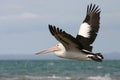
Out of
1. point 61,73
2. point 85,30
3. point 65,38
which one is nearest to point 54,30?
point 65,38

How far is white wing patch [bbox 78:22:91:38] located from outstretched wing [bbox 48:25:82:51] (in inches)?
52.0

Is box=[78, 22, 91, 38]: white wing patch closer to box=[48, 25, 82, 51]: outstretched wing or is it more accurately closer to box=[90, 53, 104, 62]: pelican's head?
box=[48, 25, 82, 51]: outstretched wing

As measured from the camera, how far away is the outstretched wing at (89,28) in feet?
46.1

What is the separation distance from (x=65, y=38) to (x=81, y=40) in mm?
1776

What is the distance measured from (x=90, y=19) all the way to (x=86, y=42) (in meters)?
1.33

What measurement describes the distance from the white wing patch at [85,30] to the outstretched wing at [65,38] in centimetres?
132

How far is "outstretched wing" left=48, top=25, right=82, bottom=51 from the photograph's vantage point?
11670mm

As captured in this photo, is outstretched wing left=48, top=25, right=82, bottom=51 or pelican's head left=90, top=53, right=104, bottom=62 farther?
pelican's head left=90, top=53, right=104, bottom=62

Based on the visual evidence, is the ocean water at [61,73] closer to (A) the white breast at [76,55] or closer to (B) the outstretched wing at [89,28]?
(B) the outstretched wing at [89,28]

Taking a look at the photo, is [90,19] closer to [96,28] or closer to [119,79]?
[96,28]

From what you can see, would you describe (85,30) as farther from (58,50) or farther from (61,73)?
(61,73)

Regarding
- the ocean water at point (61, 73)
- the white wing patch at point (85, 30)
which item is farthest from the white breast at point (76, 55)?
the ocean water at point (61, 73)

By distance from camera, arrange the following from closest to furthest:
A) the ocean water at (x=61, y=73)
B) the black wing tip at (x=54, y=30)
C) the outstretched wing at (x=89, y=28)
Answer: the black wing tip at (x=54, y=30)
the outstretched wing at (x=89, y=28)
the ocean water at (x=61, y=73)

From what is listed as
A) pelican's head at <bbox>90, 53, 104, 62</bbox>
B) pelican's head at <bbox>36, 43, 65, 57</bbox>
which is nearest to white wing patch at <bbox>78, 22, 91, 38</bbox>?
pelican's head at <bbox>36, 43, 65, 57</bbox>
